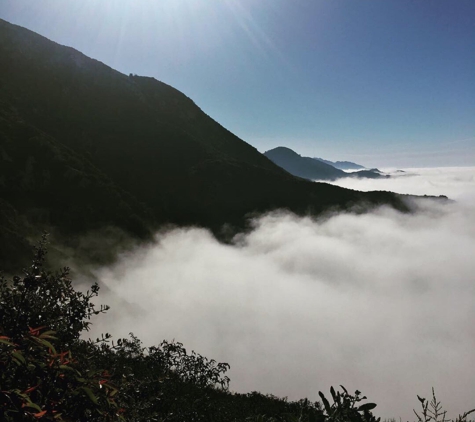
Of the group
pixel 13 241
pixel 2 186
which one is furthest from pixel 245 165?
pixel 13 241

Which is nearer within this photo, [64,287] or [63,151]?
[64,287]

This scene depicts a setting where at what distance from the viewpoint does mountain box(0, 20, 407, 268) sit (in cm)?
8219

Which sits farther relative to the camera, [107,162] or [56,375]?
[107,162]

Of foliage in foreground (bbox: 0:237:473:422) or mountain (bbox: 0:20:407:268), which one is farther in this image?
mountain (bbox: 0:20:407:268)

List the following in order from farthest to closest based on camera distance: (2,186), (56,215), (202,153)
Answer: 1. (202,153)
2. (56,215)
3. (2,186)

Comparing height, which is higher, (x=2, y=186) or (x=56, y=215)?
(x=2, y=186)

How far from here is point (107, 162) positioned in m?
118

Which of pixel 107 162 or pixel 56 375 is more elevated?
pixel 107 162

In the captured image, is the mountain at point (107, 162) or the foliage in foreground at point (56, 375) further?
the mountain at point (107, 162)

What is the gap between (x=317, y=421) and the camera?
3.13 meters

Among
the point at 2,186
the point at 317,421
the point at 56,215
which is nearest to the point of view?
the point at 317,421

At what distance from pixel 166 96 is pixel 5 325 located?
596 feet

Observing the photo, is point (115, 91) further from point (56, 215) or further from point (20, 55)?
point (56, 215)

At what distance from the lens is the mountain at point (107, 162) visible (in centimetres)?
8219
